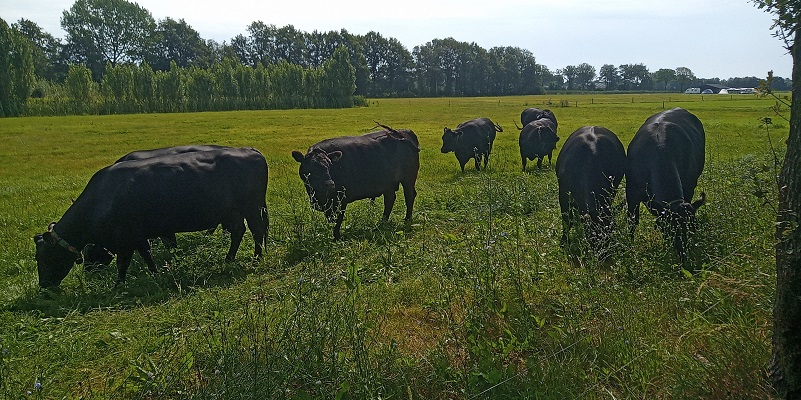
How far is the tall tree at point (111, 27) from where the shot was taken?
343 ft

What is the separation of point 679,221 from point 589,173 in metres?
1.65

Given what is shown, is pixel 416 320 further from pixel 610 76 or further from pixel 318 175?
pixel 610 76

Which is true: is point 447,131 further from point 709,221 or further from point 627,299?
point 627,299

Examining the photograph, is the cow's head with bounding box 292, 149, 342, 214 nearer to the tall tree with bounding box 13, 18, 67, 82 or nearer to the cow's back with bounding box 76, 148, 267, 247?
the cow's back with bounding box 76, 148, 267, 247

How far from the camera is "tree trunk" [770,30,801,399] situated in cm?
288

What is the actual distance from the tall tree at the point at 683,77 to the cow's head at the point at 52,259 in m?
165

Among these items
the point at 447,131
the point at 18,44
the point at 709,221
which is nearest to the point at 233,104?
the point at 18,44

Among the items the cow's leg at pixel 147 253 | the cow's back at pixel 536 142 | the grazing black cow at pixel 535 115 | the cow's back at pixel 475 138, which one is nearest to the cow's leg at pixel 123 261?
the cow's leg at pixel 147 253

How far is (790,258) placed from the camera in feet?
9.61

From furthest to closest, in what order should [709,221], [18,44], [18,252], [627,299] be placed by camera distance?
[18,44] → [18,252] → [709,221] → [627,299]

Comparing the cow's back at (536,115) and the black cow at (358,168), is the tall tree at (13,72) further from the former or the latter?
the black cow at (358,168)

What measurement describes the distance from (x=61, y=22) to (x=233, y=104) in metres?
66.6

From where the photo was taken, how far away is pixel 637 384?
363cm

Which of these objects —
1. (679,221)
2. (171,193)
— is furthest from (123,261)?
(679,221)
